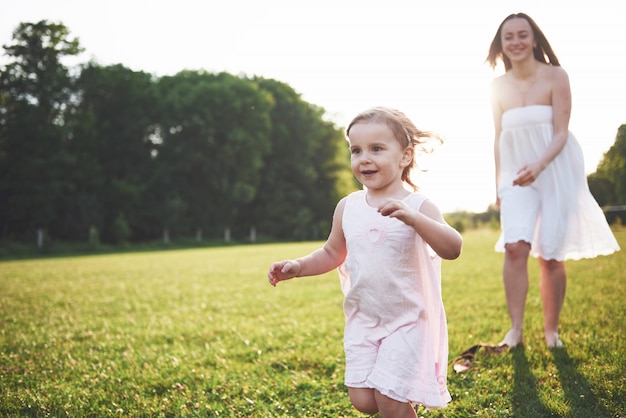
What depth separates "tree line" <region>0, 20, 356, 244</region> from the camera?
32.7 meters

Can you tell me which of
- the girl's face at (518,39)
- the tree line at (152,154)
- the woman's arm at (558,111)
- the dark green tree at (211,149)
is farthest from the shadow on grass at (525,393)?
the dark green tree at (211,149)

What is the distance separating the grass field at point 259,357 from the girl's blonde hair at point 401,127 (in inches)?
57.3

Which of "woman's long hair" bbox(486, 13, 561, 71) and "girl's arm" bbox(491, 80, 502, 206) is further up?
"woman's long hair" bbox(486, 13, 561, 71)

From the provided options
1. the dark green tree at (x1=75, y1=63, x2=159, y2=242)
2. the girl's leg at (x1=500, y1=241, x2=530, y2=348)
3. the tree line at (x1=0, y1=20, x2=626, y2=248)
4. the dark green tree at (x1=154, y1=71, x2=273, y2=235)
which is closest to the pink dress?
the girl's leg at (x1=500, y1=241, x2=530, y2=348)

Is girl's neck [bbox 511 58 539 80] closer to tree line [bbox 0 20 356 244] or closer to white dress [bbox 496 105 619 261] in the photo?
white dress [bbox 496 105 619 261]

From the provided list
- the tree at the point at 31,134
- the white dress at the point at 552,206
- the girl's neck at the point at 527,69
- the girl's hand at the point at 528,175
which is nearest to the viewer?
the girl's hand at the point at 528,175

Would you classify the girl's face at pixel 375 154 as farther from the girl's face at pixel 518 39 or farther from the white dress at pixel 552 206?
the girl's face at pixel 518 39

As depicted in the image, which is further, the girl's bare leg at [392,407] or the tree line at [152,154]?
the tree line at [152,154]

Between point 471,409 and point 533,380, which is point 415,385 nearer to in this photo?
point 471,409

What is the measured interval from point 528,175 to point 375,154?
5.59ft

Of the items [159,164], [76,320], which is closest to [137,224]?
[159,164]

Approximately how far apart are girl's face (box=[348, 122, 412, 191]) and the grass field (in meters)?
1.36

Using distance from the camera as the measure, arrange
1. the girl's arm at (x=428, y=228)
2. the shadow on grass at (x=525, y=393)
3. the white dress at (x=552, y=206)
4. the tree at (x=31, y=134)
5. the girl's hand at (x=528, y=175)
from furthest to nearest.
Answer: the tree at (x=31, y=134) → the white dress at (x=552, y=206) → the girl's hand at (x=528, y=175) → the shadow on grass at (x=525, y=393) → the girl's arm at (x=428, y=228)

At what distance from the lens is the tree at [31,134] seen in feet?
105
